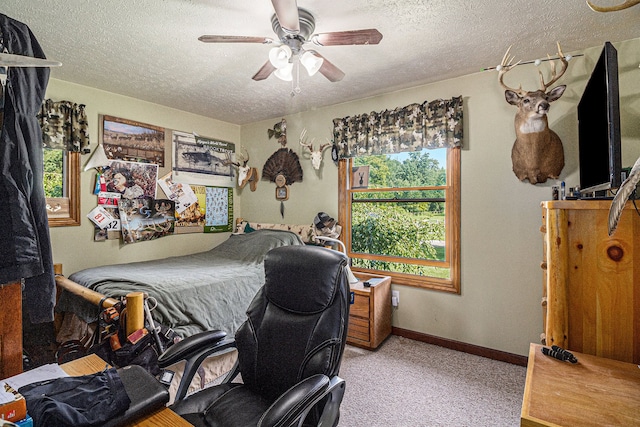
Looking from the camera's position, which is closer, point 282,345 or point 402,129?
point 282,345

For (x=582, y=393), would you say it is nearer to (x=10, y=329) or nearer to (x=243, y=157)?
(x=10, y=329)

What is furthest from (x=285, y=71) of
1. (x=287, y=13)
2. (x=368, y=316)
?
(x=368, y=316)

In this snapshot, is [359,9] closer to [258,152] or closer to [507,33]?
[507,33]

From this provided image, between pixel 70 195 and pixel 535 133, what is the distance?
432 centimetres

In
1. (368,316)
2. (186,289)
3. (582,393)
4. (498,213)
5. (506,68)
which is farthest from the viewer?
(368,316)

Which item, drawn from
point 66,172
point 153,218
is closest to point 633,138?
point 153,218

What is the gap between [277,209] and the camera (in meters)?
4.29

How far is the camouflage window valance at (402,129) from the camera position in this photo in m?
2.92

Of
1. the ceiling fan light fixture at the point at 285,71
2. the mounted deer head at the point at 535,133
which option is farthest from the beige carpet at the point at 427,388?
the ceiling fan light fixture at the point at 285,71

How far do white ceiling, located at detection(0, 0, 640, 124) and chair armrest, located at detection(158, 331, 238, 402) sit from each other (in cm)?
188

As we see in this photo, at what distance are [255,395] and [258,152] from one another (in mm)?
3567

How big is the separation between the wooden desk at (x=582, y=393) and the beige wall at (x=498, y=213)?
5.48 ft

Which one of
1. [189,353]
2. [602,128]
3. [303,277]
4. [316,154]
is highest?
[316,154]

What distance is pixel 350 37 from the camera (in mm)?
1798
